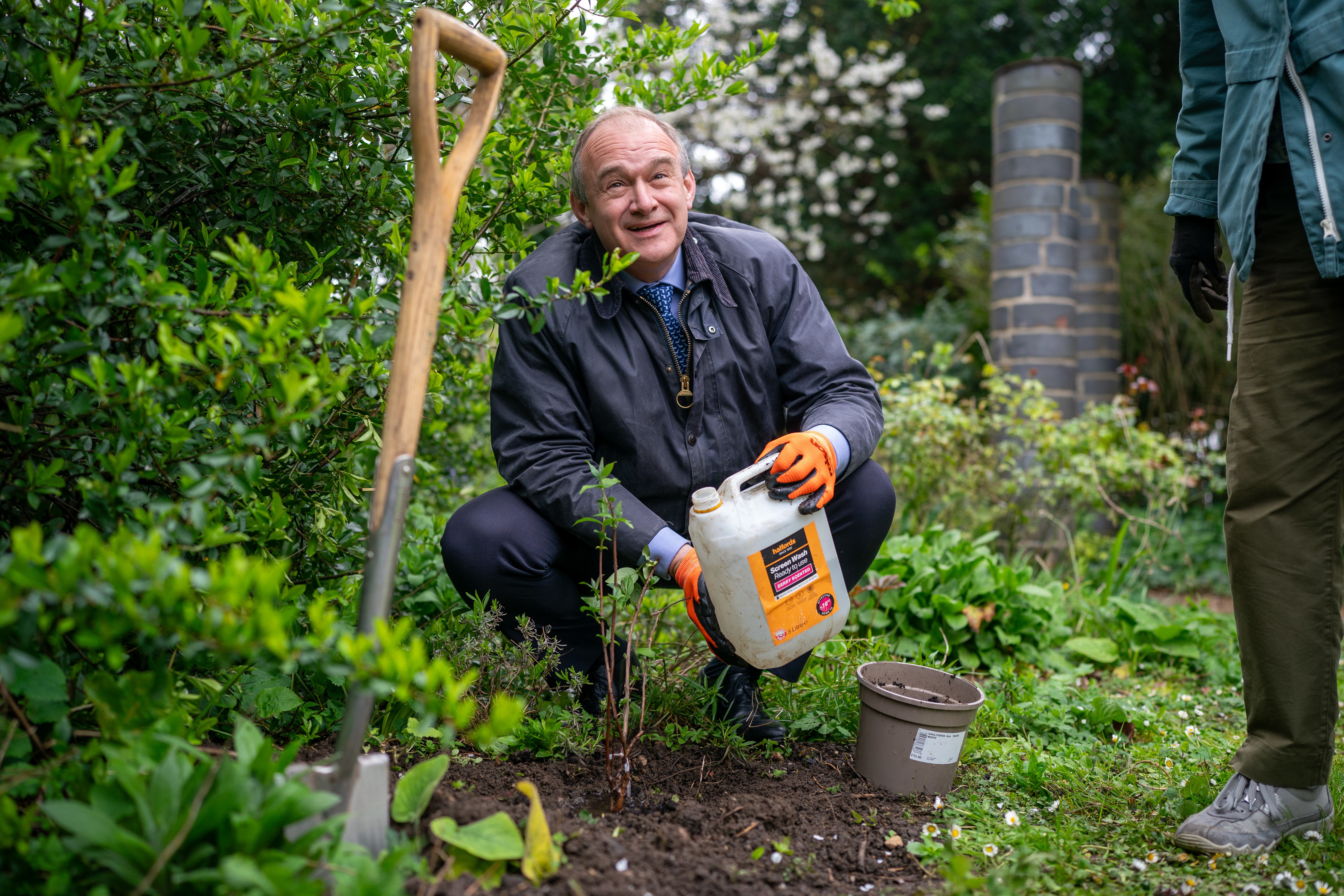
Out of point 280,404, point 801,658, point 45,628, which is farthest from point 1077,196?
point 45,628

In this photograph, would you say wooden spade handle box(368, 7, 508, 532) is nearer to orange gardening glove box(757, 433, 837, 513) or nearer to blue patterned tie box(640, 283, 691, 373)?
orange gardening glove box(757, 433, 837, 513)

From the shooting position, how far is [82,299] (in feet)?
4.51

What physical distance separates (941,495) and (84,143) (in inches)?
154

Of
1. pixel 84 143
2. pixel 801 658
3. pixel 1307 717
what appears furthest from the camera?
pixel 801 658

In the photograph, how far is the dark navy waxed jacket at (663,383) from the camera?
7.46ft

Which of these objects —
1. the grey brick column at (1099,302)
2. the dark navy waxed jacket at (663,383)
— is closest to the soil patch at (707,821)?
the dark navy waxed jacket at (663,383)

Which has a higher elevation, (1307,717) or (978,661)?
(1307,717)

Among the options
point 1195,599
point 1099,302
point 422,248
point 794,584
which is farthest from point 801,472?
point 1099,302

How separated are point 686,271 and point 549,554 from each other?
85 cm

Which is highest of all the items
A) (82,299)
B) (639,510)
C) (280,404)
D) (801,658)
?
(82,299)

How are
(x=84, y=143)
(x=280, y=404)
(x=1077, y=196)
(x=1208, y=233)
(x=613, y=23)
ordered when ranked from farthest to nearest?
1. (x=613, y=23)
2. (x=1077, y=196)
3. (x=1208, y=233)
4. (x=280, y=404)
5. (x=84, y=143)

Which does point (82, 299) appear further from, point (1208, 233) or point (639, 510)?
point (1208, 233)

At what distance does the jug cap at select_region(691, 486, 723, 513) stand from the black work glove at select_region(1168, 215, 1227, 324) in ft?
3.80

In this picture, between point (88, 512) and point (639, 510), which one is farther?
point (639, 510)
